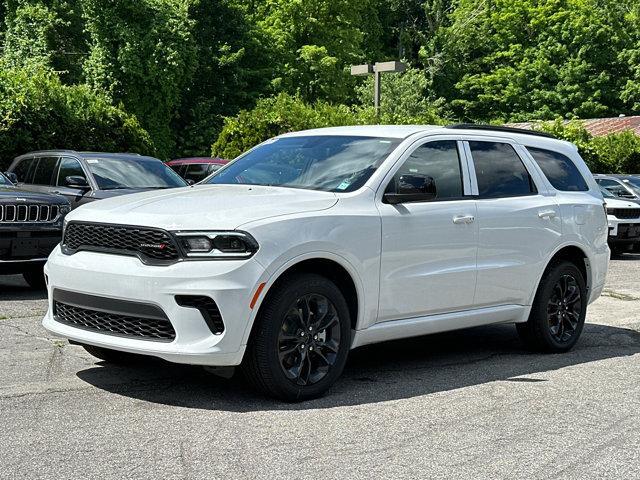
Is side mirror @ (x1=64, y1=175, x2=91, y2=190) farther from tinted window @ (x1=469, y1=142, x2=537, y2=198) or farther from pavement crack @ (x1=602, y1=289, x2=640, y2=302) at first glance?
pavement crack @ (x1=602, y1=289, x2=640, y2=302)

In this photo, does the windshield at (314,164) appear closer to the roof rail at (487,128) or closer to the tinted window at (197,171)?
the roof rail at (487,128)

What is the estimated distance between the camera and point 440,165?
24.5 ft

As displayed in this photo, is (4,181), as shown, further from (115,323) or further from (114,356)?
(115,323)

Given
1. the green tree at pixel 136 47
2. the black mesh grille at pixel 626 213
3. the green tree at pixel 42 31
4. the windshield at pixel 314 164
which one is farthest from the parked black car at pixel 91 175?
the green tree at pixel 42 31

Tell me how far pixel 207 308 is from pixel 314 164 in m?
1.71

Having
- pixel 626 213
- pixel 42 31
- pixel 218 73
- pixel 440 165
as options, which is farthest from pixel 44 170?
pixel 218 73

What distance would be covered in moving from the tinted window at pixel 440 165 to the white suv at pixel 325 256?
0.01 meters

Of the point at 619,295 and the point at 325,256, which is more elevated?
the point at 325,256

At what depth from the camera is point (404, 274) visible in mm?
6828

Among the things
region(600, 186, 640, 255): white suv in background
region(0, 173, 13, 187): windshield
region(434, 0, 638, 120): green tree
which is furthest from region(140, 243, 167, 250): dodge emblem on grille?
region(434, 0, 638, 120): green tree

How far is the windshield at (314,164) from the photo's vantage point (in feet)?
22.7

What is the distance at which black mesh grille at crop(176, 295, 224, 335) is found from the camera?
19.1 feet

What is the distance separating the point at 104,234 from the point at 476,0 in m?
64.3

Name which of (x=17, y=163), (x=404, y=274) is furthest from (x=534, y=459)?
(x=17, y=163)
